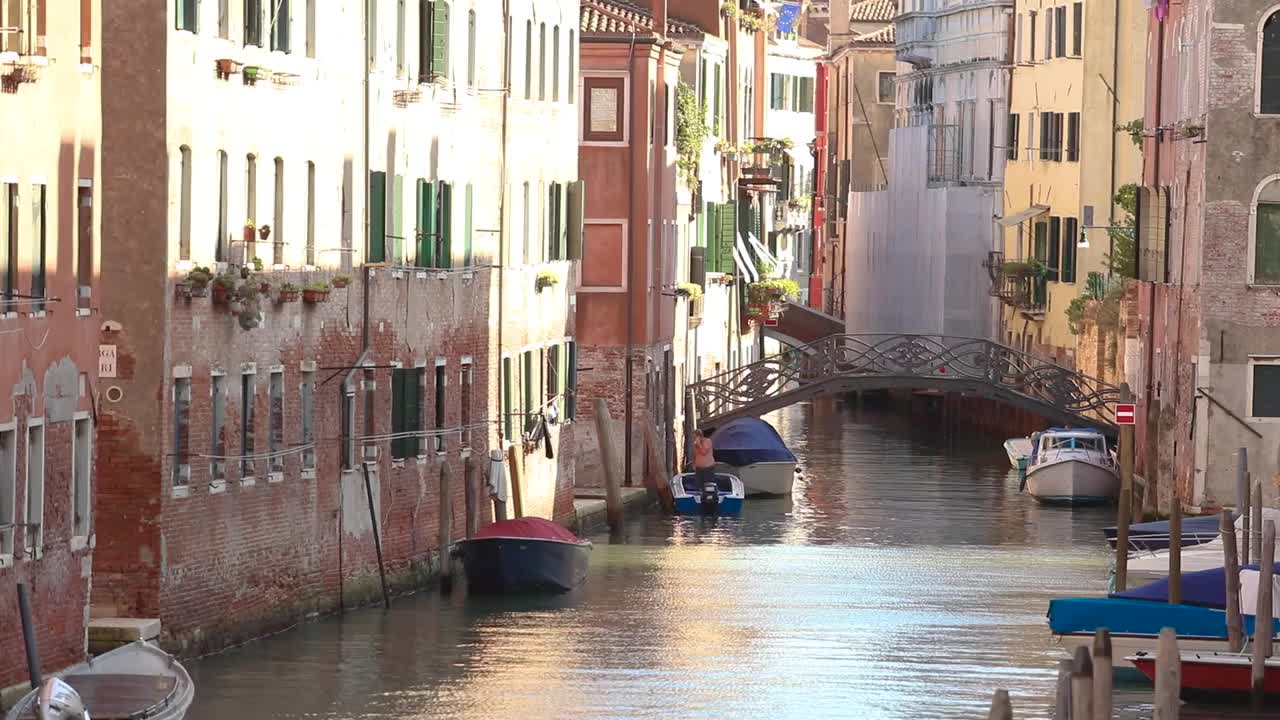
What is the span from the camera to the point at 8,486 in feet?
81.4

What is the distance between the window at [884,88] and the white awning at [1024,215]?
27688 millimetres

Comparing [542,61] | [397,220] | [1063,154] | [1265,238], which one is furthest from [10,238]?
[1063,154]

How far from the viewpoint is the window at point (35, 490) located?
82.7 feet

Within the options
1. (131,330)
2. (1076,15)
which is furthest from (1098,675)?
(1076,15)

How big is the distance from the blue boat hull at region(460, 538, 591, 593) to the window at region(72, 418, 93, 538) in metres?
10.6

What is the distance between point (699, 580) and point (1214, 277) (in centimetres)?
924

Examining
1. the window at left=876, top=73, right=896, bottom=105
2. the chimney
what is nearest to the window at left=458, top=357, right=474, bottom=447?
the window at left=876, top=73, right=896, bottom=105

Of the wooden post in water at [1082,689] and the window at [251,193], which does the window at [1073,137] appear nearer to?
the window at [251,193]

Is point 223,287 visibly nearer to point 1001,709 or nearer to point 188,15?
point 188,15

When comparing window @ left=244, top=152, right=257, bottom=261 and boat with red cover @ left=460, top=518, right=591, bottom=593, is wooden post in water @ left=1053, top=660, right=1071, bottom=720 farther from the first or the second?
boat with red cover @ left=460, top=518, right=591, bottom=593

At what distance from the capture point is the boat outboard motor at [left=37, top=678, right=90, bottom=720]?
21562 millimetres

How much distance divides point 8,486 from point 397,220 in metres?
12.3

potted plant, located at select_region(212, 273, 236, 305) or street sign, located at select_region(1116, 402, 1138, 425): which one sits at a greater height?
potted plant, located at select_region(212, 273, 236, 305)

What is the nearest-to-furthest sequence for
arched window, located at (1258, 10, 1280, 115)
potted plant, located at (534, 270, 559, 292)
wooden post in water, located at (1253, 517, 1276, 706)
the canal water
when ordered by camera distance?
wooden post in water, located at (1253, 517, 1276, 706), the canal water, arched window, located at (1258, 10, 1280, 115), potted plant, located at (534, 270, 559, 292)
